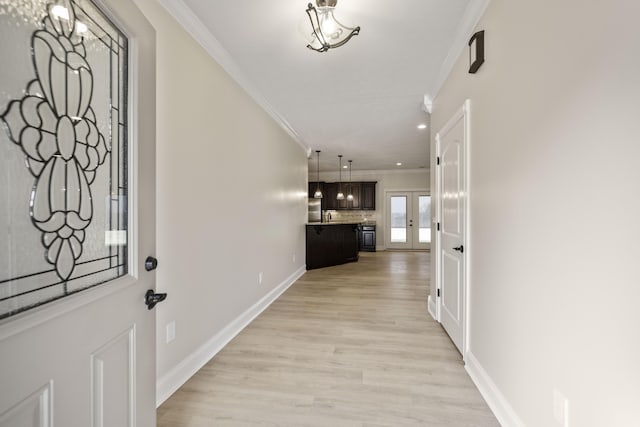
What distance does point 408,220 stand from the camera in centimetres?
955

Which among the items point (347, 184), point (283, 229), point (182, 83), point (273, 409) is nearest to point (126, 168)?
point (182, 83)

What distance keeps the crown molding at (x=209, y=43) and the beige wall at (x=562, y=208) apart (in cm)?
201

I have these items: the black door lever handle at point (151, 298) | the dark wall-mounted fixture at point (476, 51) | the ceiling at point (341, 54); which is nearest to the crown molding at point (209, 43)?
Result: the ceiling at point (341, 54)

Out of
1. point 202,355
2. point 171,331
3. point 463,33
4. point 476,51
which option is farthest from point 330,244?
point 476,51

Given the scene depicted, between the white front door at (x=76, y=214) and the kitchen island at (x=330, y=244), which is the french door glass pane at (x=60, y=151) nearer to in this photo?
the white front door at (x=76, y=214)

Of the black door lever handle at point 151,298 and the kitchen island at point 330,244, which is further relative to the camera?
the kitchen island at point 330,244

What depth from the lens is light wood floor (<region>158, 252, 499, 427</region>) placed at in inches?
68.6

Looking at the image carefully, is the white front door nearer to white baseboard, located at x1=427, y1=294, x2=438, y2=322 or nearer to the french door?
white baseboard, located at x1=427, y1=294, x2=438, y2=322

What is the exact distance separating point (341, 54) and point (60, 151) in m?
2.34

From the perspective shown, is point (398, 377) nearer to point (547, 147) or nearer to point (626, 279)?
point (626, 279)

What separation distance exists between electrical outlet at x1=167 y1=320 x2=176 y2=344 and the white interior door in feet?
7.12

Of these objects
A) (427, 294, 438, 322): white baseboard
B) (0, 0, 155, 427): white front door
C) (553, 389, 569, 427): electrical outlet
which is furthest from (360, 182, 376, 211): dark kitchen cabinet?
(0, 0, 155, 427): white front door

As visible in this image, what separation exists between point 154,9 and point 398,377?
2960 mm

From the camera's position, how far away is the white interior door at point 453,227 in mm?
2398
